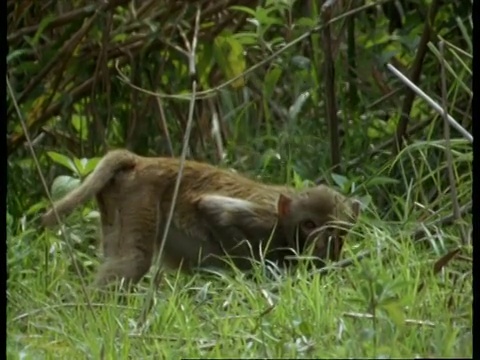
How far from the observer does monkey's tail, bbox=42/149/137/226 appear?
201 inches

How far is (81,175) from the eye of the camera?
17.5 ft

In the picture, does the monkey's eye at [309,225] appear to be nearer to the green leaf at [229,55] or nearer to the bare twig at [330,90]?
the bare twig at [330,90]

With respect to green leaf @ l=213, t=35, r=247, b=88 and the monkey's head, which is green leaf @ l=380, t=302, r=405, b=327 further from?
green leaf @ l=213, t=35, r=247, b=88

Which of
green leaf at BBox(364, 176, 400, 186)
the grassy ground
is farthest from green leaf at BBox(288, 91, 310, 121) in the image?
the grassy ground

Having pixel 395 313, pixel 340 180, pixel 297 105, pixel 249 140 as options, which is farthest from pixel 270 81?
pixel 395 313

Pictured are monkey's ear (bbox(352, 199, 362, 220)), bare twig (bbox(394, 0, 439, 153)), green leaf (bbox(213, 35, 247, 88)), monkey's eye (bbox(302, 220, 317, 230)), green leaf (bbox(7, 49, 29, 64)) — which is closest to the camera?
monkey's ear (bbox(352, 199, 362, 220))

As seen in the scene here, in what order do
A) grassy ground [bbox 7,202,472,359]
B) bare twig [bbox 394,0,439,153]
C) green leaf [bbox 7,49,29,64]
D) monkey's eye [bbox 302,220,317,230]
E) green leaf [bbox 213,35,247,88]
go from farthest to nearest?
green leaf [bbox 7,49,29,64], green leaf [bbox 213,35,247,88], bare twig [bbox 394,0,439,153], monkey's eye [bbox 302,220,317,230], grassy ground [bbox 7,202,472,359]

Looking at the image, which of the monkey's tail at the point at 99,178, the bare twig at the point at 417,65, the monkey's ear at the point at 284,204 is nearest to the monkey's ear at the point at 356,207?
the monkey's ear at the point at 284,204

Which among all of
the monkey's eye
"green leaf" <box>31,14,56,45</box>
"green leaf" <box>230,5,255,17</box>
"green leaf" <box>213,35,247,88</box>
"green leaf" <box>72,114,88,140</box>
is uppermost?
"green leaf" <box>230,5,255,17</box>

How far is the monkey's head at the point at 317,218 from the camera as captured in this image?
15.5 ft

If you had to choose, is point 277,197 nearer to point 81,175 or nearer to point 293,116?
point 293,116

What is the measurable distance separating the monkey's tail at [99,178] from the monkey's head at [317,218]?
22.4 inches
